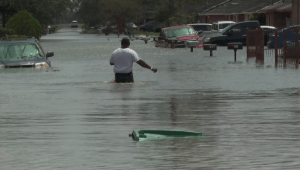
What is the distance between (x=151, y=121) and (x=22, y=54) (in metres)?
16.5

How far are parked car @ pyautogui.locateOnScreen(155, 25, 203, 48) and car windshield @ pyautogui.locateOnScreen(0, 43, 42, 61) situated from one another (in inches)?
1075

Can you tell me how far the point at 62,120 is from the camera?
50.4 ft

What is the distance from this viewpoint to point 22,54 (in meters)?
30.8

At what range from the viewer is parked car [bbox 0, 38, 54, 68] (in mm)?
29945

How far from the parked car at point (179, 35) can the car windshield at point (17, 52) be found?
2730cm

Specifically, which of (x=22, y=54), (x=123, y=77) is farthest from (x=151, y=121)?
(x=22, y=54)

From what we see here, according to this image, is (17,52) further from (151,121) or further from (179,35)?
(179,35)

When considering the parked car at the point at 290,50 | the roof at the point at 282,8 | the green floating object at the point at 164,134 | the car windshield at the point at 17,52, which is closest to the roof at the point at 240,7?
the roof at the point at 282,8

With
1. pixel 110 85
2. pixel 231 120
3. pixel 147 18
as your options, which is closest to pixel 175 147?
pixel 231 120

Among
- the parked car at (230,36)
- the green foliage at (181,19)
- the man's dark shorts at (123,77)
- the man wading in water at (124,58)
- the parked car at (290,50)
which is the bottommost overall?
the green foliage at (181,19)

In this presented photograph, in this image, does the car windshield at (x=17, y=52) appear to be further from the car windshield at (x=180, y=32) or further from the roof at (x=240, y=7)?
the roof at (x=240, y=7)

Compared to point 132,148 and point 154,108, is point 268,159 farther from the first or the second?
point 154,108

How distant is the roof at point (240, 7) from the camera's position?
3633 inches

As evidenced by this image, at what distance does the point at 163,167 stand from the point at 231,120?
5.28m
